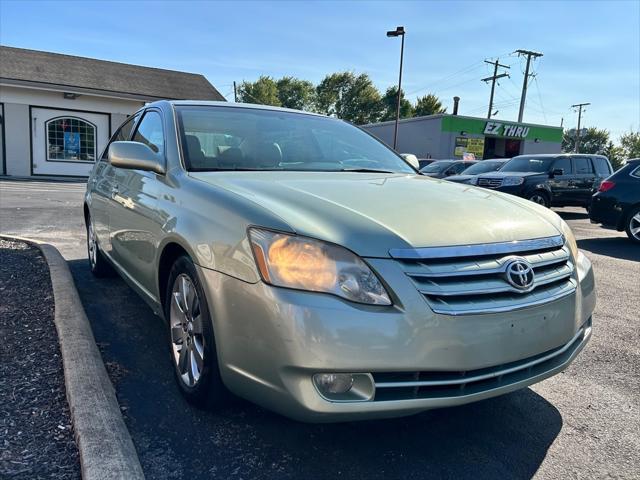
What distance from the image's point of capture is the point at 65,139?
2152cm

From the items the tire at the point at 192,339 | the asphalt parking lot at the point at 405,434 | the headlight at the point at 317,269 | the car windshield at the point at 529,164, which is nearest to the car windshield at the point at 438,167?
the car windshield at the point at 529,164

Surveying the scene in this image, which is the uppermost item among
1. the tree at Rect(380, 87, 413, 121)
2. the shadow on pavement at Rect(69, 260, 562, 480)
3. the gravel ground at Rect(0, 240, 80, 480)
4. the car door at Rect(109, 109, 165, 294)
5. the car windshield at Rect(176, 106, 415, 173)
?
the tree at Rect(380, 87, 413, 121)

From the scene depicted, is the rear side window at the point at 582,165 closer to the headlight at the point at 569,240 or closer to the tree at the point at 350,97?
the headlight at the point at 569,240

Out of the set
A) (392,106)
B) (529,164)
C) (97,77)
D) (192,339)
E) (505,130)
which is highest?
(392,106)

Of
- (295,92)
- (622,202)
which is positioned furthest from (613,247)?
(295,92)

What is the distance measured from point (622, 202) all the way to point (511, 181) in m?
4.02

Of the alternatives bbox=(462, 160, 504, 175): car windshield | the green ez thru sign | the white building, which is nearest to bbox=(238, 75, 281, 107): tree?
the green ez thru sign

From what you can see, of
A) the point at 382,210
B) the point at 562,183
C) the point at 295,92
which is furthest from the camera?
the point at 295,92

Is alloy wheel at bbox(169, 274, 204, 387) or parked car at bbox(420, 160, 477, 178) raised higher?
parked car at bbox(420, 160, 477, 178)

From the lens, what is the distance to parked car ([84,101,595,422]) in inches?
76.8

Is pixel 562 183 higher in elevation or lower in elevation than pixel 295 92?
lower

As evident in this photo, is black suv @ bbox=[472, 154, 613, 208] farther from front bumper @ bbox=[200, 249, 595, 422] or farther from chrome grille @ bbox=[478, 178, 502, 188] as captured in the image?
front bumper @ bbox=[200, 249, 595, 422]

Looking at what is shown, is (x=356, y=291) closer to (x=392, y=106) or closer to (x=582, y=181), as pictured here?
(x=582, y=181)

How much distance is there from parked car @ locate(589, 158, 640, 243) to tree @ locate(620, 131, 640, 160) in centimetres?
7087
